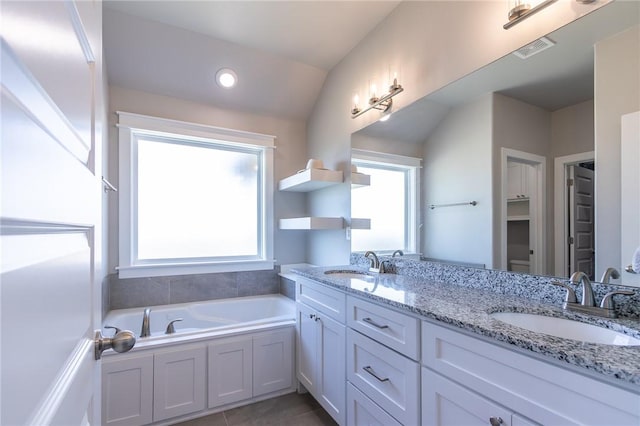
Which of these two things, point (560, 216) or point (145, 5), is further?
point (145, 5)

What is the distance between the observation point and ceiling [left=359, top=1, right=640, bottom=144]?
116 cm

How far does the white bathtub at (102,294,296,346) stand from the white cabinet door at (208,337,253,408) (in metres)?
0.10

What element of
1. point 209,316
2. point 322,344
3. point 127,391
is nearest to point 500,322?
point 322,344

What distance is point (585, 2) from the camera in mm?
1204

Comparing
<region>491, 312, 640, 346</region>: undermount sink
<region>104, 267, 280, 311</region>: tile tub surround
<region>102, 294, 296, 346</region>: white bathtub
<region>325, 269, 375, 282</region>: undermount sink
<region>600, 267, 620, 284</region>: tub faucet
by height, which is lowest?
<region>102, 294, 296, 346</region>: white bathtub

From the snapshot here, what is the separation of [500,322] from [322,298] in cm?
112

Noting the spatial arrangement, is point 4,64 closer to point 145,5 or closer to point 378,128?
point 378,128

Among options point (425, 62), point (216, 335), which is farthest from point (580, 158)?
point (216, 335)

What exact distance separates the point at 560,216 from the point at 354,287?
982mm

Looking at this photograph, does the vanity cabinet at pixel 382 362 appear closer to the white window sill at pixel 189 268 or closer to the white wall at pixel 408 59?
the white wall at pixel 408 59

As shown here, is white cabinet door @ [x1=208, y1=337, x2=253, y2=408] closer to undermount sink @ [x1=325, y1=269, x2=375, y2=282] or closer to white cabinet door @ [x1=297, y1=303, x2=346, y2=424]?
white cabinet door @ [x1=297, y1=303, x2=346, y2=424]

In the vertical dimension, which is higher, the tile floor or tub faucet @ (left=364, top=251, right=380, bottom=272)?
tub faucet @ (left=364, top=251, right=380, bottom=272)

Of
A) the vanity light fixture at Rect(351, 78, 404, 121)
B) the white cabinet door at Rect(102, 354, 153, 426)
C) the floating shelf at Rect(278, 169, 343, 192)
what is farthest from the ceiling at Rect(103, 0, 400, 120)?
the white cabinet door at Rect(102, 354, 153, 426)

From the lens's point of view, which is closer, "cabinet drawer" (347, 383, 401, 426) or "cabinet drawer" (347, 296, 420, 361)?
"cabinet drawer" (347, 296, 420, 361)
